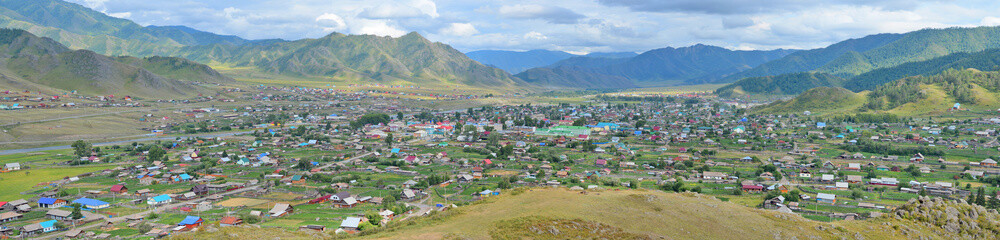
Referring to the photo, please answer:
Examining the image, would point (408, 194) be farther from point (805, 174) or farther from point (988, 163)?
point (988, 163)

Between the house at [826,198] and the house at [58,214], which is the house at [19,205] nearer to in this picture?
the house at [58,214]

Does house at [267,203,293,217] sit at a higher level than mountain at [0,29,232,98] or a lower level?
lower

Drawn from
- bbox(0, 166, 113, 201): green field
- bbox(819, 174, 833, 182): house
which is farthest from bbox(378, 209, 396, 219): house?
bbox(819, 174, 833, 182): house

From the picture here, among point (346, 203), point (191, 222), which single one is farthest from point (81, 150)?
point (346, 203)

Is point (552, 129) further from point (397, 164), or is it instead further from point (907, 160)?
point (907, 160)

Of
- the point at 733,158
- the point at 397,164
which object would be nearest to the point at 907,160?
the point at 733,158

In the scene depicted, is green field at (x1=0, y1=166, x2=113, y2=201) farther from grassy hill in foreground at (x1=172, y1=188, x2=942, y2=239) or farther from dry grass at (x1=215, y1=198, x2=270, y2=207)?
grassy hill in foreground at (x1=172, y1=188, x2=942, y2=239)

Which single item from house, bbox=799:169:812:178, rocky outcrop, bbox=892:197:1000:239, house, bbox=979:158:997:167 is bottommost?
house, bbox=799:169:812:178
